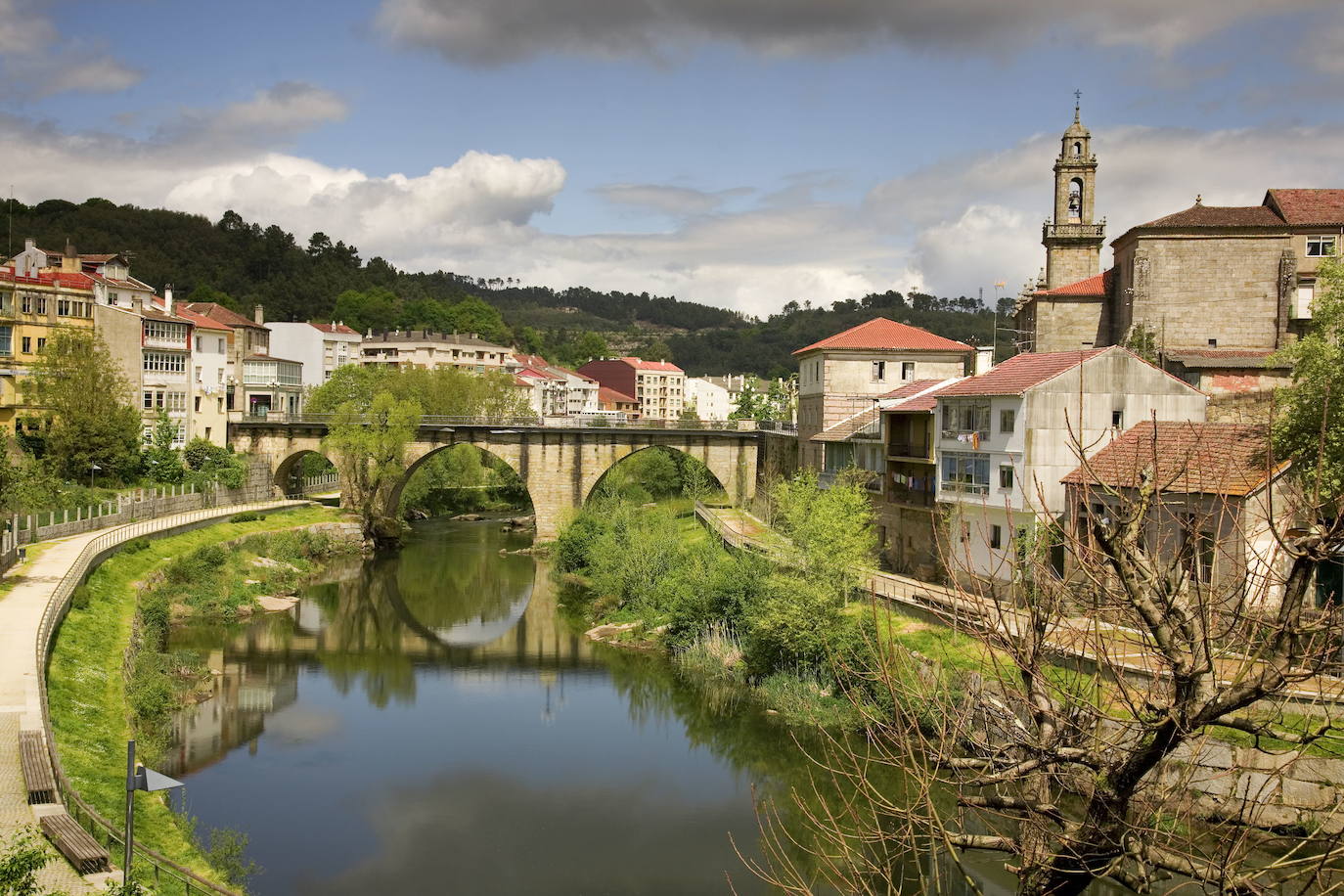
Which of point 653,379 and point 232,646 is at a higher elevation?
point 653,379

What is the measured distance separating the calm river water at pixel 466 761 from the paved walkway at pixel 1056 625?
555cm

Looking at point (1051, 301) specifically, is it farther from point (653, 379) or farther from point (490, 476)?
point (653, 379)

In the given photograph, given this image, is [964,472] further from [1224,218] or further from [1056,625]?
[1056,625]

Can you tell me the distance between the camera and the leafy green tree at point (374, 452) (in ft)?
194

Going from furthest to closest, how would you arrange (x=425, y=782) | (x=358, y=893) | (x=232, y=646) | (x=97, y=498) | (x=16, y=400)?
(x=16, y=400) → (x=97, y=498) → (x=232, y=646) → (x=425, y=782) → (x=358, y=893)

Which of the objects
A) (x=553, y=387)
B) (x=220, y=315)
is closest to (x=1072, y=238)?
(x=220, y=315)

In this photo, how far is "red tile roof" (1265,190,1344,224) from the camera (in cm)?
4156

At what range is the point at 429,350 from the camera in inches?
4333

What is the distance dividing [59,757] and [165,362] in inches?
1677

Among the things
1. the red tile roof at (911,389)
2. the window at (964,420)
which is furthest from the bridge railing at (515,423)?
the window at (964,420)

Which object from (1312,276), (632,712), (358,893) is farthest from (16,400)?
(1312,276)

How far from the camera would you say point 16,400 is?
4903 cm

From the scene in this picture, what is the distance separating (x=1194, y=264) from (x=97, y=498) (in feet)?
143

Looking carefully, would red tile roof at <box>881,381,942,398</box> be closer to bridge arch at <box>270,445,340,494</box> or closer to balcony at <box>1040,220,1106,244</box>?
balcony at <box>1040,220,1106,244</box>
